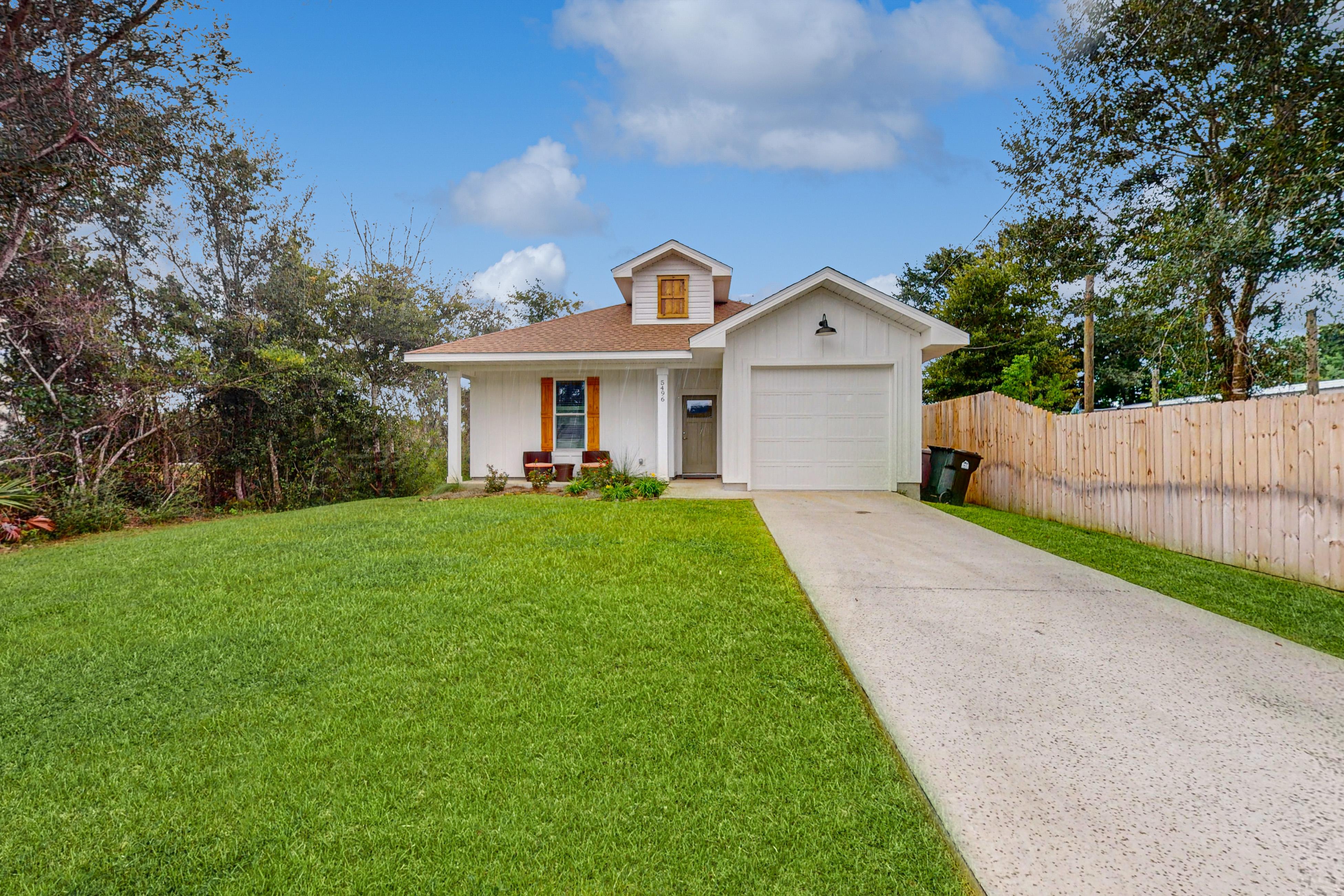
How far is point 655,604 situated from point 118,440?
1181 cm

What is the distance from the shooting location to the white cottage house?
10305mm

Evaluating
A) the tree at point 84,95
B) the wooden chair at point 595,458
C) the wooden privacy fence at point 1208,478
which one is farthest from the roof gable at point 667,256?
the tree at point 84,95

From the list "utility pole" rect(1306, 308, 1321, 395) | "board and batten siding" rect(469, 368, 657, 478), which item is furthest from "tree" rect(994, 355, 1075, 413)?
"board and batten siding" rect(469, 368, 657, 478)

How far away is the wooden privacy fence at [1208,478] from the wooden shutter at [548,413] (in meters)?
8.72

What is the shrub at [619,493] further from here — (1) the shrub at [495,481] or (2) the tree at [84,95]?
(2) the tree at [84,95]

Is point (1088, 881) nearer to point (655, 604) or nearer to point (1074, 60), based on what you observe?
point (655, 604)

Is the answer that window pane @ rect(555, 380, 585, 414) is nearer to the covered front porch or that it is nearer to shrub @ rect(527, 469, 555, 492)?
the covered front porch

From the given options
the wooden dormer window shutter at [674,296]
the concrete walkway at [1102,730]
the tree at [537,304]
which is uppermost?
the tree at [537,304]

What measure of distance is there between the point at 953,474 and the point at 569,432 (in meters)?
7.49

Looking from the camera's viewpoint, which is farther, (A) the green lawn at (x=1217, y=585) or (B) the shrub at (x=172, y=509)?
(B) the shrub at (x=172, y=509)

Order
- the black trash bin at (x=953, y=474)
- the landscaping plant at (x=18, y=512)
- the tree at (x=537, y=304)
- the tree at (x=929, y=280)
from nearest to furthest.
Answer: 1. the landscaping plant at (x=18, y=512)
2. the black trash bin at (x=953, y=474)
3. the tree at (x=537, y=304)
4. the tree at (x=929, y=280)

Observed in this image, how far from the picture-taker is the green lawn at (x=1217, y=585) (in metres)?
4.21

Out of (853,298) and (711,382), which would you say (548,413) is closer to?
(711,382)

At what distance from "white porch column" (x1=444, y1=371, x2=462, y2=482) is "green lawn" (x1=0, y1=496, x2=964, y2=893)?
6857 millimetres
